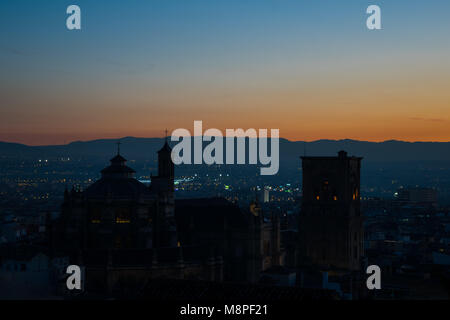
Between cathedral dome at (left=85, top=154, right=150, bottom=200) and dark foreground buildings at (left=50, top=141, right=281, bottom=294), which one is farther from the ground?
cathedral dome at (left=85, top=154, right=150, bottom=200)

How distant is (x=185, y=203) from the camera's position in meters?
75.8

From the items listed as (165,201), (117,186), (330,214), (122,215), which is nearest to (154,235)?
(165,201)

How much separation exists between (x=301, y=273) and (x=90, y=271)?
705 inches

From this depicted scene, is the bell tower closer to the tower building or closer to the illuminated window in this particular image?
the illuminated window

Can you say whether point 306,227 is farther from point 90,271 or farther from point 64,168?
point 64,168

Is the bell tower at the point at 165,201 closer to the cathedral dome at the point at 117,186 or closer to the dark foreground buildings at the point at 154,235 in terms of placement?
the dark foreground buildings at the point at 154,235

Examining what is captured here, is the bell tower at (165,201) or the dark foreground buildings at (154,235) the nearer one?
the dark foreground buildings at (154,235)

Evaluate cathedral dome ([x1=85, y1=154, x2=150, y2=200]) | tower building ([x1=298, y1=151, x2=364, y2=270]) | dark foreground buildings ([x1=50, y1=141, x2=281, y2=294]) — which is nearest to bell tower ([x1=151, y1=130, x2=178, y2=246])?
dark foreground buildings ([x1=50, y1=141, x2=281, y2=294])

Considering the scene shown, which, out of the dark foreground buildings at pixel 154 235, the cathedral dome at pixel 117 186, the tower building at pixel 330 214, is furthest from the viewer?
the tower building at pixel 330 214

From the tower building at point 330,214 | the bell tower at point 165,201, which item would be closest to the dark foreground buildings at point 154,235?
the bell tower at point 165,201

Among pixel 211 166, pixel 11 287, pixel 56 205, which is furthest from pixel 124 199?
pixel 211 166

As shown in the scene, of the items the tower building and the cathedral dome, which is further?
the tower building

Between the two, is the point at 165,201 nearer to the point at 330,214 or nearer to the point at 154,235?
the point at 154,235

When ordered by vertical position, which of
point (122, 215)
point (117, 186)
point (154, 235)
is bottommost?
point (154, 235)
